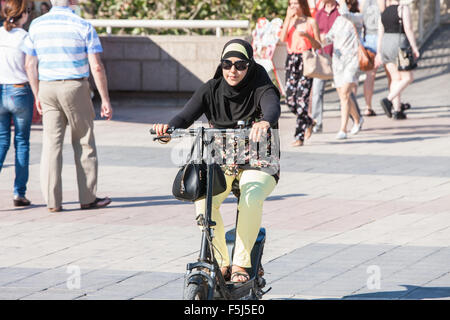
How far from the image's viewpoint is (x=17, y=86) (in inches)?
352

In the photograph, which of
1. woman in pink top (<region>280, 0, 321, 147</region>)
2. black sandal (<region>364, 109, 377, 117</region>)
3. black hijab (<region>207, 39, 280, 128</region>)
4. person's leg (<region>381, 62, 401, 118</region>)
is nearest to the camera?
black hijab (<region>207, 39, 280, 128</region>)

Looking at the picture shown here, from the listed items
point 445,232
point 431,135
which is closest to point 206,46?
point 431,135

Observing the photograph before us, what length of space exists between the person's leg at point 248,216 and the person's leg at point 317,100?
7938 mm

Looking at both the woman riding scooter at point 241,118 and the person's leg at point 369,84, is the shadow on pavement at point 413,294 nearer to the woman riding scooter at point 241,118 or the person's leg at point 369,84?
the woman riding scooter at point 241,118

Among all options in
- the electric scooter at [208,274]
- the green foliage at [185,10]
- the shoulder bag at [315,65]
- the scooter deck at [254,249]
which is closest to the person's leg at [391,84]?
the shoulder bag at [315,65]

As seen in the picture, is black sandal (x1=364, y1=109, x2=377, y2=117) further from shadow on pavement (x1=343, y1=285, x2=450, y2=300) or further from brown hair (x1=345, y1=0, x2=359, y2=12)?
shadow on pavement (x1=343, y1=285, x2=450, y2=300)

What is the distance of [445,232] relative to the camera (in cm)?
759

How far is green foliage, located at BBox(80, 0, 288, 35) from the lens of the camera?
1909 cm

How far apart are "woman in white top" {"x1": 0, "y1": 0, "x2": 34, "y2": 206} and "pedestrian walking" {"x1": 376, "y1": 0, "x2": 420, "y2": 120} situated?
6.63 metres

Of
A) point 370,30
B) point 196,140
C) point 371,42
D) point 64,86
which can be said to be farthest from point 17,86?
point 370,30

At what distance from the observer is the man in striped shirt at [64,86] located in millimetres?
8578

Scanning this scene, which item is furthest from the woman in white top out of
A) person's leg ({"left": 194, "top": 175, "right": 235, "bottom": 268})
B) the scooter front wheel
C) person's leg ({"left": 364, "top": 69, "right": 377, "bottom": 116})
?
person's leg ({"left": 364, "top": 69, "right": 377, "bottom": 116})

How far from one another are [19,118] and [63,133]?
48cm
